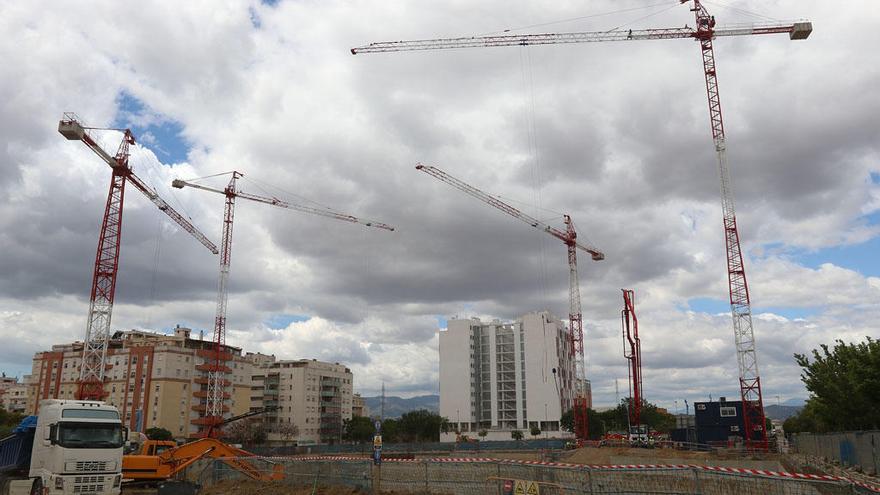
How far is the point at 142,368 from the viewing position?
347 feet

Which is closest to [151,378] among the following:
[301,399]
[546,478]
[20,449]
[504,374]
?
[301,399]

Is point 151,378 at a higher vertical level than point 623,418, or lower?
higher

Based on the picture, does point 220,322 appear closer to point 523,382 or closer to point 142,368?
point 142,368

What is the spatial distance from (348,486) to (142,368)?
3736 inches

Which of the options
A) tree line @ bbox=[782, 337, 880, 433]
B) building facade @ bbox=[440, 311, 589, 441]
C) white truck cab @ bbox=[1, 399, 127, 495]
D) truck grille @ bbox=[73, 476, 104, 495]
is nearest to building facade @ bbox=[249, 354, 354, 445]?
building facade @ bbox=[440, 311, 589, 441]

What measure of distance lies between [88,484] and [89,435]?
173cm

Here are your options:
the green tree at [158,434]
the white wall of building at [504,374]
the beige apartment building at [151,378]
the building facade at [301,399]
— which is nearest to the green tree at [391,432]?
the building facade at [301,399]

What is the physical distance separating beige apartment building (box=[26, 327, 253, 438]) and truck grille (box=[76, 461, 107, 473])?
8359 cm

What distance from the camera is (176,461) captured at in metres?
30.6

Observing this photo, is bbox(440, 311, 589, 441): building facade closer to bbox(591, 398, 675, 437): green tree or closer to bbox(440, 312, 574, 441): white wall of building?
bbox(440, 312, 574, 441): white wall of building

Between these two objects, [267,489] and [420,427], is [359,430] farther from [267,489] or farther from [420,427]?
[267,489]

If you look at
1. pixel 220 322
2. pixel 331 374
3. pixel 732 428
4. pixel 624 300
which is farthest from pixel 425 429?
pixel 732 428

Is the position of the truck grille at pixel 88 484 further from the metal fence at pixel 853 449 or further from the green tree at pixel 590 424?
the green tree at pixel 590 424

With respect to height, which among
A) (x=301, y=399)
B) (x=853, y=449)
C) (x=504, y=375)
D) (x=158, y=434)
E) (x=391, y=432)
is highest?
(x=504, y=375)
